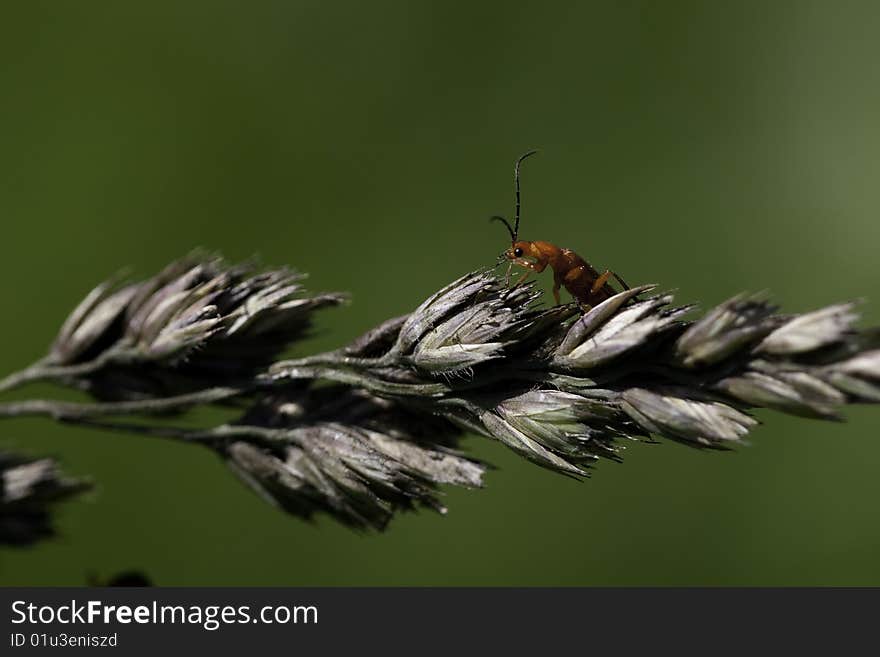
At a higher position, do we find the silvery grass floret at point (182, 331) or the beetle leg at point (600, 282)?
the silvery grass floret at point (182, 331)

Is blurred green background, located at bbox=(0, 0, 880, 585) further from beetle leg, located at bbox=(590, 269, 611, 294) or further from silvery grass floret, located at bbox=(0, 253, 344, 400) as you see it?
beetle leg, located at bbox=(590, 269, 611, 294)

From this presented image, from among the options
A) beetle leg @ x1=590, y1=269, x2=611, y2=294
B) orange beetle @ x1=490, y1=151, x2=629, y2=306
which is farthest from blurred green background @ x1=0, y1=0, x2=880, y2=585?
beetle leg @ x1=590, y1=269, x2=611, y2=294

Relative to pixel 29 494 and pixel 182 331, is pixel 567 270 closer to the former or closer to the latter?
pixel 182 331

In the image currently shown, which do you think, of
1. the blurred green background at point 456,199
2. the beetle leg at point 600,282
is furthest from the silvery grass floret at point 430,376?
the blurred green background at point 456,199

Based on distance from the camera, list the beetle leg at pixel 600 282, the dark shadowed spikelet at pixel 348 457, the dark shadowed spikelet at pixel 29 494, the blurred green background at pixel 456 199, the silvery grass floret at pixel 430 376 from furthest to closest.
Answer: the blurred green background at pixel 456 199, the dark shadowed spikelet at pixel 29 494, the beetle leg at pixel 600 282, the dark shadowed spikelet at pixel 348 457, the silvery grass floret at pixel 430 376

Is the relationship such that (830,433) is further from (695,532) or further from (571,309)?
(571,309)

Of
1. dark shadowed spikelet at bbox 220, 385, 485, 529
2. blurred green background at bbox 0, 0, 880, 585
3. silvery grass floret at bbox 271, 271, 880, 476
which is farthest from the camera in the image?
blurred green background at bbox 0, 0, 880, 585

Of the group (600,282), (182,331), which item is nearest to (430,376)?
(600,282)

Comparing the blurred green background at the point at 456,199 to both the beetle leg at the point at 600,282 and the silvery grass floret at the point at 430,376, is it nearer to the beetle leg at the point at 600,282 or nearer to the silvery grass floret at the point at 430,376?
the silvery grass floret at the point at 430,376
